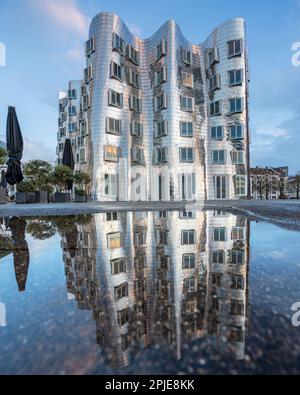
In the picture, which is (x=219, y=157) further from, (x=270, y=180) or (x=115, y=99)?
(x=270, y=180)

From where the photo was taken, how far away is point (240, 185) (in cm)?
2652

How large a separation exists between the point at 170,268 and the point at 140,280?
55cm

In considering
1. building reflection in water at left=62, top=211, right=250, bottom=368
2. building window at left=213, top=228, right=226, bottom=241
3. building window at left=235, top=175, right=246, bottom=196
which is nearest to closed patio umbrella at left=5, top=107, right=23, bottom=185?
building reflection in water at left=62, top=211, right=250, bottom=368

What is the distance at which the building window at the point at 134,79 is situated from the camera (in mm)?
26509

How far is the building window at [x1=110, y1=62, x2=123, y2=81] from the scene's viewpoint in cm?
2464

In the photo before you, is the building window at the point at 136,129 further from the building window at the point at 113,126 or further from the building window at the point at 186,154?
the building window at the point at 186,154

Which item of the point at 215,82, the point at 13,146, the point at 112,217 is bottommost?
the point at 112,217

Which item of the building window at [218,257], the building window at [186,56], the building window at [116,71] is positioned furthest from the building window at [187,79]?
the building window at [218,257]

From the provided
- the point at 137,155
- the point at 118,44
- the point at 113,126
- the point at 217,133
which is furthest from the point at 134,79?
the point at 217,133

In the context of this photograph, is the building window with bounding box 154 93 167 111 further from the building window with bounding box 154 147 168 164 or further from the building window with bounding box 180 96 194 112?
the building window with bounding box 154 147 168 164

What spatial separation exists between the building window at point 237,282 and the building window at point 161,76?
26.3m

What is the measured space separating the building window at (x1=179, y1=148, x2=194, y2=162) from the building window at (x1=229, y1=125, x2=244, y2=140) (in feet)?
15.1

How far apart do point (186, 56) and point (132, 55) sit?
5960mm
